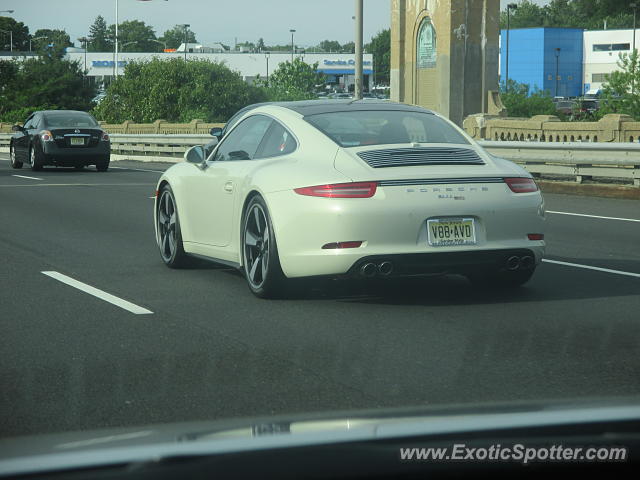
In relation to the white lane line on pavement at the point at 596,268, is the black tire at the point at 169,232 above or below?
above

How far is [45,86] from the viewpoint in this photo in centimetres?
7688

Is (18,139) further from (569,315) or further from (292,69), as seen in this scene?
(292,69)

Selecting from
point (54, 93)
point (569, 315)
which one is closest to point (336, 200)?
point (569, 315)

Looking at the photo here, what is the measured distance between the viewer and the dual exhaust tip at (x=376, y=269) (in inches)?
306

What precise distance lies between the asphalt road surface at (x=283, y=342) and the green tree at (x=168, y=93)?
5464 centimetres

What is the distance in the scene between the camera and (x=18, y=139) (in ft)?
100.0

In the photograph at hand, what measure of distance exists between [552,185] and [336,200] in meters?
13.8

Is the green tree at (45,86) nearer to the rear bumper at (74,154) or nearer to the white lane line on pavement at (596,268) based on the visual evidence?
the rear bumper at (74,154)

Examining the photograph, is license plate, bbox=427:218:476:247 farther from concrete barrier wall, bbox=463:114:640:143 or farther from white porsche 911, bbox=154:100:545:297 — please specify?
concrete barrier wall, bbox=463:114:640:143

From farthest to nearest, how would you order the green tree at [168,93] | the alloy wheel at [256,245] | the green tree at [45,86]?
the green tree at [45,86], the green tree at [168,93], the alloy wheel at [256,245]

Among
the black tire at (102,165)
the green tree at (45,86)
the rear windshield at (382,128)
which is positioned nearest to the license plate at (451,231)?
the rear windshield at (382,128)

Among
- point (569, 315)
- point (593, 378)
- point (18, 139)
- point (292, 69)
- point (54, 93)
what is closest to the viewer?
point (593, 378)

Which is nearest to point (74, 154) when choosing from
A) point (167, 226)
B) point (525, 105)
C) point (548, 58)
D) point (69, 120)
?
point (69, 120)

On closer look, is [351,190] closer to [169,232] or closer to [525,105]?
[169,232]
